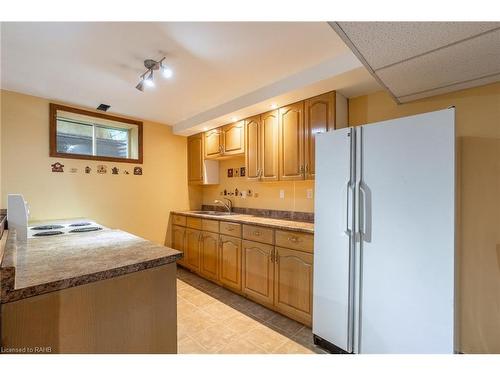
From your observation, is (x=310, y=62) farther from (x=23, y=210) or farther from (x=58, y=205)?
(x=58, y=205)

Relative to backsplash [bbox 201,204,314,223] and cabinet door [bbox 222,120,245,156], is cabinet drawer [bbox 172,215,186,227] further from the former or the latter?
cabinet door [bbox 222,120,245,156]

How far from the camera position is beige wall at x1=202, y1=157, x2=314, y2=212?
274 cm

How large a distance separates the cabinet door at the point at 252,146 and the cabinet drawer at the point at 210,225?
28.5 inches

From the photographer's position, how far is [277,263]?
2.26 meters

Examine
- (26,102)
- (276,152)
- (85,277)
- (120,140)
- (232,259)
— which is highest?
(26,102)

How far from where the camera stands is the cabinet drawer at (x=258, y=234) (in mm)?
2332

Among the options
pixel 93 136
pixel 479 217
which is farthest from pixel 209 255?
pixel 479 217

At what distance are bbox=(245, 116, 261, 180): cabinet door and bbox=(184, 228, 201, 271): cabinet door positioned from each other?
3.78 ft

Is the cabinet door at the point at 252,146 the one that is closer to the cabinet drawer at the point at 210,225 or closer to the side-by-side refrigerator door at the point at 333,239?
the cabinet drawer at the point at 210,225

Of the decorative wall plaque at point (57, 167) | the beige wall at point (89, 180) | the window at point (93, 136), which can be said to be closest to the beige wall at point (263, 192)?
the beige wall at point (89, 180)

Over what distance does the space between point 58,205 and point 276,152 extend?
8.67ft

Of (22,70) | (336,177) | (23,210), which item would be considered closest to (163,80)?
(22,70)

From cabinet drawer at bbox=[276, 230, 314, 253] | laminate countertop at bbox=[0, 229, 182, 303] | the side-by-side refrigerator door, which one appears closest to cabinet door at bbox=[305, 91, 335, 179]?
the side-by-side refrigerator door

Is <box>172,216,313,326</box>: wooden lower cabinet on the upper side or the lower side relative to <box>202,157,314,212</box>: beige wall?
lower
